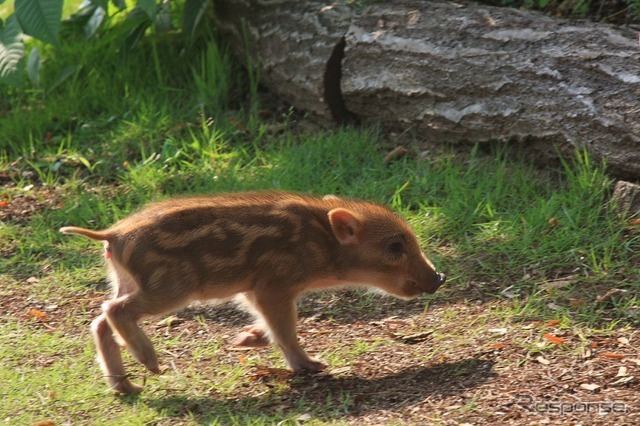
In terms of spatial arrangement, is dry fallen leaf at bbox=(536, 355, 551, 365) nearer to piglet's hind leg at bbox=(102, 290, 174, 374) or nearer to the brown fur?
the brown fur

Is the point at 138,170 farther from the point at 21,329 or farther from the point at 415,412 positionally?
the point at 415,412

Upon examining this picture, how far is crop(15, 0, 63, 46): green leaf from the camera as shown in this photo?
6601 millimetres

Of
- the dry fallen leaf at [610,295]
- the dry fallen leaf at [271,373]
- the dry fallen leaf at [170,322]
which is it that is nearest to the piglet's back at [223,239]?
the dry fallen leaf at [271,373]

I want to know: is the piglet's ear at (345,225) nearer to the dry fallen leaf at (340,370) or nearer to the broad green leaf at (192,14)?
the dry fallen leaf at (340,370)

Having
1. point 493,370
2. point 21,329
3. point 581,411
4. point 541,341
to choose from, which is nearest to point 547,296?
point 541,341

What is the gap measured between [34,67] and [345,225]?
13.0ft

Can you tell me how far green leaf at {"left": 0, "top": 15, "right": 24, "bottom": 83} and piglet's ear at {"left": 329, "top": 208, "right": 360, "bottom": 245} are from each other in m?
3.26

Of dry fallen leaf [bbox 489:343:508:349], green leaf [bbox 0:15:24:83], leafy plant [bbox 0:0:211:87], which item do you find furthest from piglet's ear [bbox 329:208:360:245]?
green leaf [bbox 0:15:24:83]

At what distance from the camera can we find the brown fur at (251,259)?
474cm

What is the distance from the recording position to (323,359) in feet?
16.8

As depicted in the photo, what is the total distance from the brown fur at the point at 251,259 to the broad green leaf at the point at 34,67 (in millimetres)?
3439

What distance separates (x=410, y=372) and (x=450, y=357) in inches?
8.7

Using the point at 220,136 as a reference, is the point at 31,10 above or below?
above

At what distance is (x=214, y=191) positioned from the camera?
272 inches
